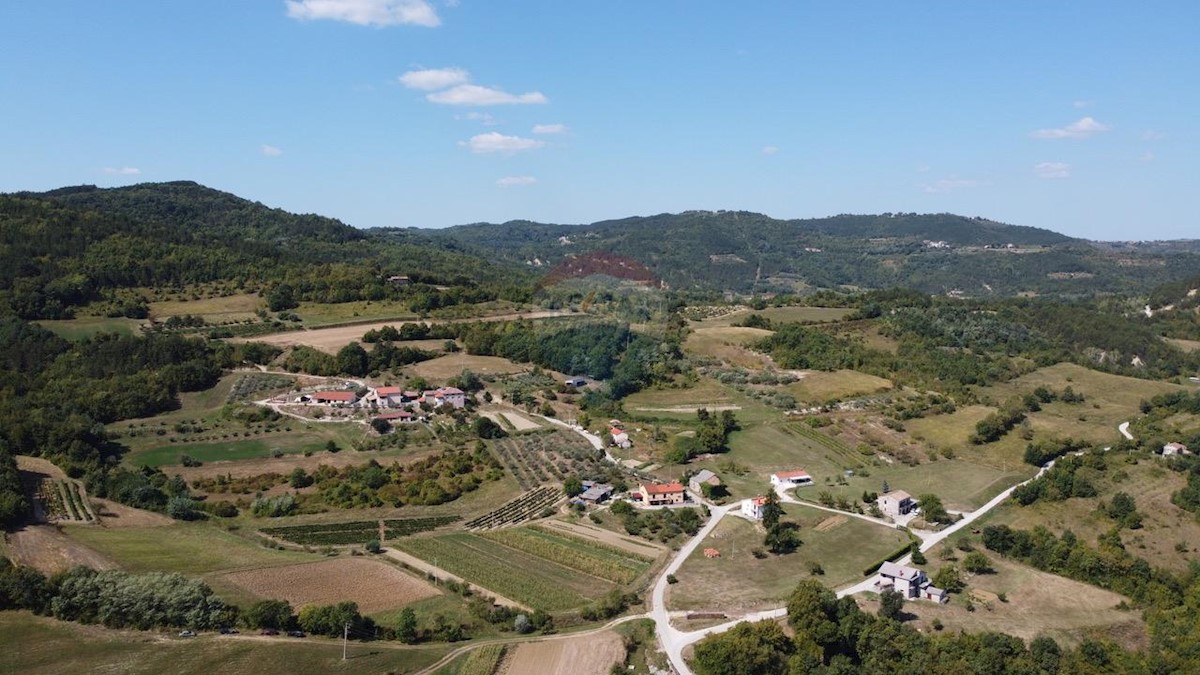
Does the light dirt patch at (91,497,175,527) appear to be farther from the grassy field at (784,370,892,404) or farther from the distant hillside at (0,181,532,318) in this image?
the grassy field at (784,370,892,404)

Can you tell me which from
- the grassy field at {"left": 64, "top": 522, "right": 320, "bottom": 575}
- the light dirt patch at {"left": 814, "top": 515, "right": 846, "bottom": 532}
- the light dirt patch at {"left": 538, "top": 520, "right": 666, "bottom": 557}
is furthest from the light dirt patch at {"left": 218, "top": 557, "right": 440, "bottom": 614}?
the light dirt patch at {"left": 814, "top": 515, "right": 846, "bottom": 532}

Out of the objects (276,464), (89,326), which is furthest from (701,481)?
(89,326)

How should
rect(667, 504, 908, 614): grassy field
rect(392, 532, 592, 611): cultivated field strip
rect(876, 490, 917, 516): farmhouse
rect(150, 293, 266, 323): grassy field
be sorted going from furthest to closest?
1. rect(150, 293, 266, 323): grassy field
2. rect(876, 490, 917, 516): farmhouse
3. rect(667, 504, 908, 614): grassy field
4. rect(392, 532, 592, 611): cultivated field strip

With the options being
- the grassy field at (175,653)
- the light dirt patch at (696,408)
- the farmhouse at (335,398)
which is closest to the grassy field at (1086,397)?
the light dirt patch at (696,408)

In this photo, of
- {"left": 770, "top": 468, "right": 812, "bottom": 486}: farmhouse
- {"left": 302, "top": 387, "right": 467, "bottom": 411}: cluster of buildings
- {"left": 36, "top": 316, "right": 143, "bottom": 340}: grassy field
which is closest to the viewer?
{"left": 770, "top": 468, "right": 812, "bottom": 486}: farmhouse

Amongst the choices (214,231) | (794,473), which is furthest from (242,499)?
(214,231)

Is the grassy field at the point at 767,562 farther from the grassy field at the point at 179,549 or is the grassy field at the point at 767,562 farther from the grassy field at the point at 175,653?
the grassy field at the point at 179,549

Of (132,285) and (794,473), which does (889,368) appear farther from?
(132,285)
